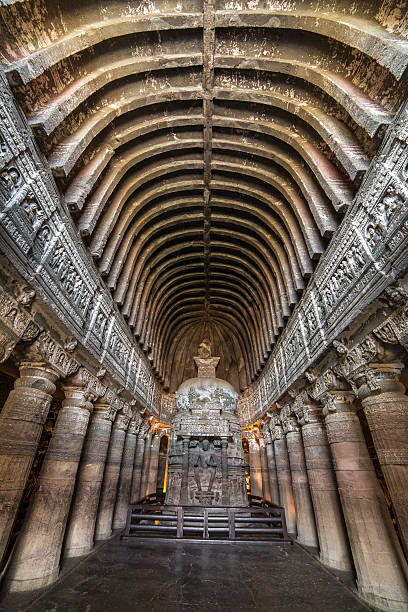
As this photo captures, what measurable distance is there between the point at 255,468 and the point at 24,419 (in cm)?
1597

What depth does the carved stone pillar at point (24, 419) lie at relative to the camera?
4.64 metres

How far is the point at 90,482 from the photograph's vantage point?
775cm

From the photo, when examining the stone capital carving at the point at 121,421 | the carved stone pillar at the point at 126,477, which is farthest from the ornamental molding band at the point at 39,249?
the carved stone pillar at the point at 126,477

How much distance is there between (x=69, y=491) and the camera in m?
6.15

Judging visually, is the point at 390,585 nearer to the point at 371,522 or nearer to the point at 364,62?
the point at 371,522

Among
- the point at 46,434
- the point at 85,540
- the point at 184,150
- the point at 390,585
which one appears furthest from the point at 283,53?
the point at 46,434

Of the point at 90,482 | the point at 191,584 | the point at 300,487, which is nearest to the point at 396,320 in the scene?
the point at 191,584

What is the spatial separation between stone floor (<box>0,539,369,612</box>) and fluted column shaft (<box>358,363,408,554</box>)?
2067mm

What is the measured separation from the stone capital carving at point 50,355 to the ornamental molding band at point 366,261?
6.45 meters

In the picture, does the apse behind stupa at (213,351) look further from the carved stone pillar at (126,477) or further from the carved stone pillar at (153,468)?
the carved stone pillar at (126,477)

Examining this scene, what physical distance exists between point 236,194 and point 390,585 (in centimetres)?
1201

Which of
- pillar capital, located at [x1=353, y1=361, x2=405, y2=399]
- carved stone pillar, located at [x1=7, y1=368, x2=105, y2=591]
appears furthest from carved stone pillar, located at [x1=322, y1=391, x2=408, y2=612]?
carved stone pillar, located at [x1=7, y1=368, x2=105, y2=591]

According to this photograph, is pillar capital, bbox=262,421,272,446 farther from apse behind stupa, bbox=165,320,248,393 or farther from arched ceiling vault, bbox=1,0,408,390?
apse behind stupa, bbox=165,320,248,393

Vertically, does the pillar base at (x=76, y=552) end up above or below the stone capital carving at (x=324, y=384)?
below
